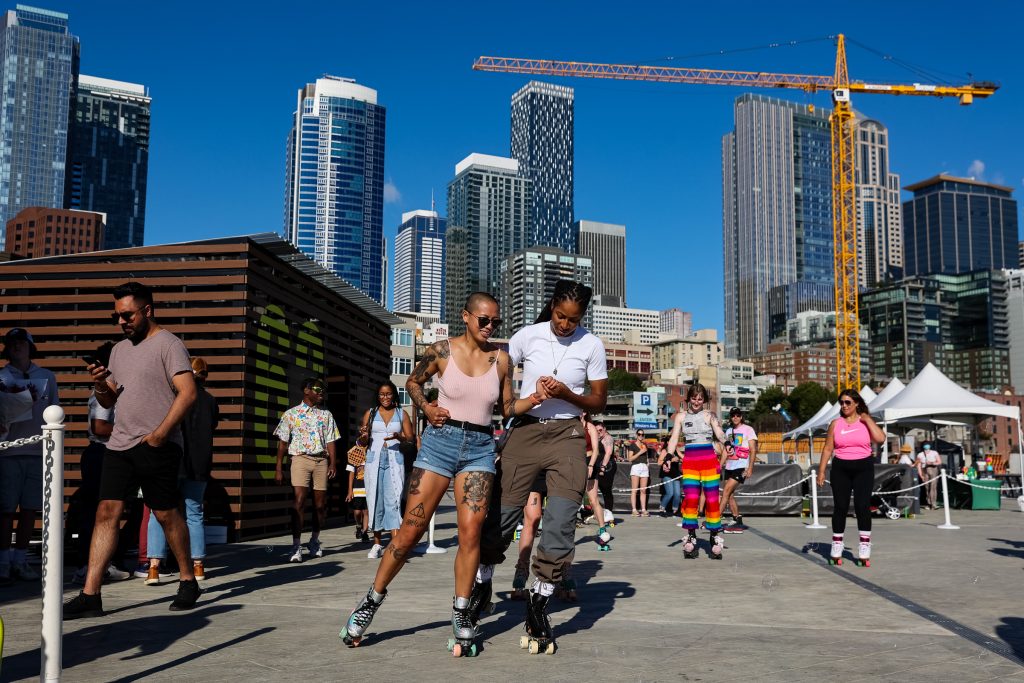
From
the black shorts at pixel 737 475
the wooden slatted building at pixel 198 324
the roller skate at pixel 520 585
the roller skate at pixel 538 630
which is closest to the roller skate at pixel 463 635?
the roller skate at pixel 538 630

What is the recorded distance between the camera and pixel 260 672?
4.01 meters

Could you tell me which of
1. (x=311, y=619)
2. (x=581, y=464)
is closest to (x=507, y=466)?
(x=581, y=464)

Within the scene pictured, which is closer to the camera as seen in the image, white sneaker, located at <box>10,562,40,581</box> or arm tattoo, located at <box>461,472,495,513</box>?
arm tattoo, located at <box>461,472,495,513</box>

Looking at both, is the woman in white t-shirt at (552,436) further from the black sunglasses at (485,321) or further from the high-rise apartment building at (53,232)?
the high-rise apartment building at (53,232)

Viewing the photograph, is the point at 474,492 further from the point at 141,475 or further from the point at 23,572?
the point at 23,572

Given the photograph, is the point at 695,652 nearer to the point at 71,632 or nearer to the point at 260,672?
the point at 260,672

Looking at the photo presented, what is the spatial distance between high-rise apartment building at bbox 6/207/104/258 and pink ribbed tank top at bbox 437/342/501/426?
200m

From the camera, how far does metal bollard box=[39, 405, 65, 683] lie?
11.3ft

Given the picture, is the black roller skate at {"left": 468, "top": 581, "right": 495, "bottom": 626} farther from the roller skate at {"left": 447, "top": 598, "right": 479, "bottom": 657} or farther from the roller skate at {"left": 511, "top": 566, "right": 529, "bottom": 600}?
the roller skate at {"left": 511, "top": 566, "right": 529, "bottom": 600}

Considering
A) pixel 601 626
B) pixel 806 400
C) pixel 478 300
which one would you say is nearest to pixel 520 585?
pixel 601 626

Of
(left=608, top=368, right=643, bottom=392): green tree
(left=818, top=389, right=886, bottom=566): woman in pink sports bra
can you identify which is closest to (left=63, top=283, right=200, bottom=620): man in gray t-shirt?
(left=818, top=389, right=886, bottom=566): woman in pink sports bra

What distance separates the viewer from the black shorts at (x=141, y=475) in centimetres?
540

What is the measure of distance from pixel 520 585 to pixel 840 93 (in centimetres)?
10062

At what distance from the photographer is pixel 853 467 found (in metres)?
8.89
